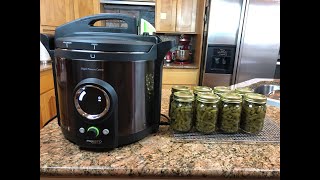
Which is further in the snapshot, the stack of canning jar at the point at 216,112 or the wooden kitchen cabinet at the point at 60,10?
the wooden kitchen cabinet at the point at 60,10

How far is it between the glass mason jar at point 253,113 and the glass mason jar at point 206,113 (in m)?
0.09

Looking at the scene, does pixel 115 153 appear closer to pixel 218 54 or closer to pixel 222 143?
pixel 222 143

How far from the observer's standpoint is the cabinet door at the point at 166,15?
8.34 ft

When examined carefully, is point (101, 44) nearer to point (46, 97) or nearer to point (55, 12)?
point (46, 97)

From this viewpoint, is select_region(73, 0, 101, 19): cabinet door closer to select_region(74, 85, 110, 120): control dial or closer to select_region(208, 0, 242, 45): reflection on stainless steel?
select_region(208, 0, 242, 45): reflection on stainless steel

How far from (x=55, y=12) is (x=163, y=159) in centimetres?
222

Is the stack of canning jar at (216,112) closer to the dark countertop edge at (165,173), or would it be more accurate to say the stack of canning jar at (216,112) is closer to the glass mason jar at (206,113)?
the glass mason jar at (206,113)

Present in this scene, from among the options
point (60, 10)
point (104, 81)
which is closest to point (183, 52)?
point (60, 10)

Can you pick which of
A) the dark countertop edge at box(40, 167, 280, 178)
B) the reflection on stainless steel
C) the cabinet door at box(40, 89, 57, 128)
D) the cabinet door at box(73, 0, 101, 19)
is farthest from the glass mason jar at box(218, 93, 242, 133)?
the cabinet door at box(73, 0, 101, 19)

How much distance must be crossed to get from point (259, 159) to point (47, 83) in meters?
1.87

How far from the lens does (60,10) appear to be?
2.29 m

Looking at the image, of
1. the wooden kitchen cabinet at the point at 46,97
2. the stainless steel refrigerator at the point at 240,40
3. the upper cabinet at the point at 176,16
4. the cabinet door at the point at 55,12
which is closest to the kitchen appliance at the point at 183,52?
the upper cabinet at the point at 176,16

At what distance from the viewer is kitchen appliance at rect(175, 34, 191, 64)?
273 centimetres

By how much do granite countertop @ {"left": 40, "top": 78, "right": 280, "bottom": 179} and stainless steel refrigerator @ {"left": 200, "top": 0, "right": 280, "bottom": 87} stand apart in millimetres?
1854
